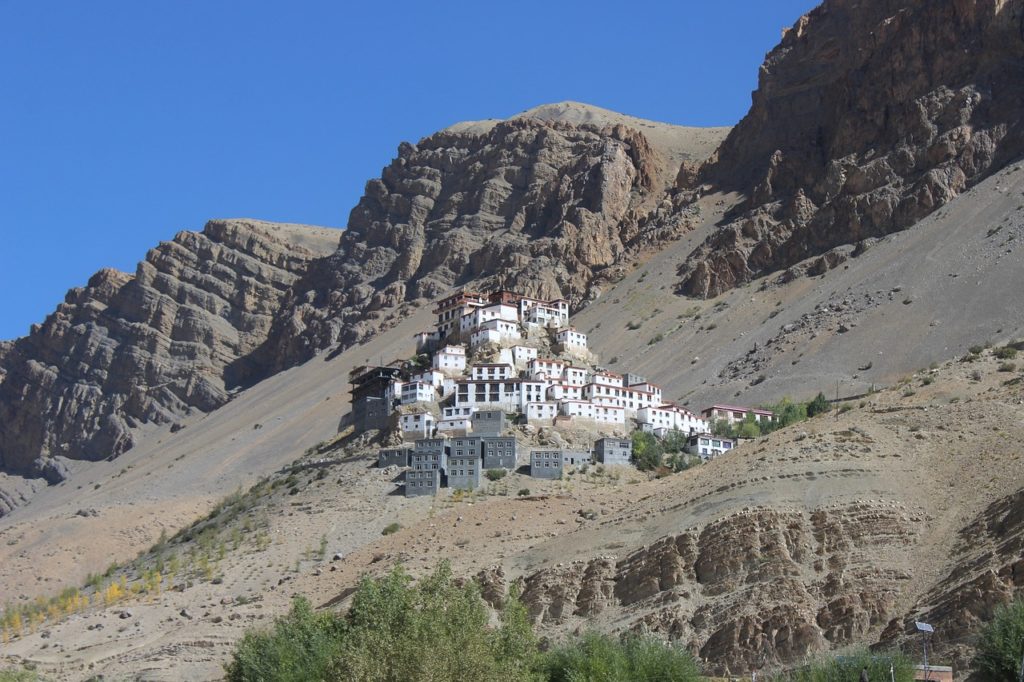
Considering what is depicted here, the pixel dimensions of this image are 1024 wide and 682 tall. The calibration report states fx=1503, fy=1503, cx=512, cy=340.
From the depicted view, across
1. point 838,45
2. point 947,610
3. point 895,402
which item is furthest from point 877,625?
point 838,45

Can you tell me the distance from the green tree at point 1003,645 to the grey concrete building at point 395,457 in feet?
181

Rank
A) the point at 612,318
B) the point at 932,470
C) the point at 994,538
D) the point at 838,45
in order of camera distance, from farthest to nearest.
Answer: the point at 838,45 → the point at 612,318 → the point at 932,470 → the point at 994,538

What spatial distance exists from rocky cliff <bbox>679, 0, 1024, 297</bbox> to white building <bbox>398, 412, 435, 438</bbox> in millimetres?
66906

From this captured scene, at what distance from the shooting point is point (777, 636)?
5112cm

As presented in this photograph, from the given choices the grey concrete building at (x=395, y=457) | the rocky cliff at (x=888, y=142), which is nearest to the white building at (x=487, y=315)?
the grey concrete building at (x=395, y=457)

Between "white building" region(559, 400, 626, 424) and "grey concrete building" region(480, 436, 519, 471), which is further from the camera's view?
"white building" region(559, 400, 626, 424)

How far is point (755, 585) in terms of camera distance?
54531mm

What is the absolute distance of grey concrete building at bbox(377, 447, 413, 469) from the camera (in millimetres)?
95875

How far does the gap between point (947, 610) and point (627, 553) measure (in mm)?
16481

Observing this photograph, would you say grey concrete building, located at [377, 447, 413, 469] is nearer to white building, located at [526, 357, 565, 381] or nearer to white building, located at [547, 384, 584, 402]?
white building, located at [547, 384, 584, 402]

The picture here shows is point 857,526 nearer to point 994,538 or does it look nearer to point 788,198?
point 994,538

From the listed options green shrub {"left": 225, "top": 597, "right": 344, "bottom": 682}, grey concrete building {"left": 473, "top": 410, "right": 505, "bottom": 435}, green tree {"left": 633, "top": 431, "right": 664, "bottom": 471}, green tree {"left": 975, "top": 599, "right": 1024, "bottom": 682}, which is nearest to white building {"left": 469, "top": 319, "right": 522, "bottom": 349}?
grey concrete building {"left": 473, "top": 410, "right": 505, "bottom": 435}

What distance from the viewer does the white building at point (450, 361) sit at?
106438mm

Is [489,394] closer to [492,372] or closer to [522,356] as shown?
[492,372]
